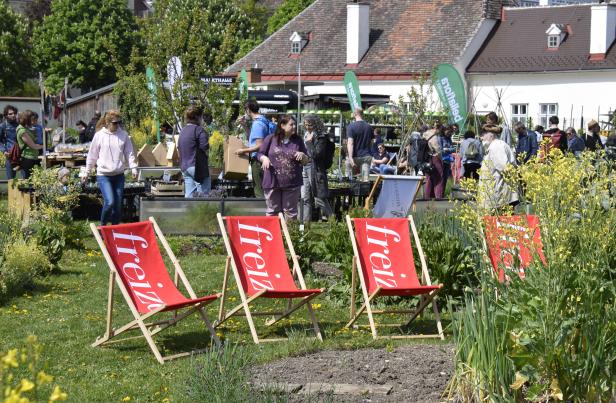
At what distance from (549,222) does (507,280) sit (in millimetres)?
711

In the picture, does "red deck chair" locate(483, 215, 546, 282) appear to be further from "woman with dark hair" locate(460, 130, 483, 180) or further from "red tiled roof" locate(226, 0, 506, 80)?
"red tiled roof" locate(226, 0, 506, 80)

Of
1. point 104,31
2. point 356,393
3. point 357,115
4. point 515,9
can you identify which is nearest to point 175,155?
point 357,115

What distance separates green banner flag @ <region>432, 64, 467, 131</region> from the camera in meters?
28.2

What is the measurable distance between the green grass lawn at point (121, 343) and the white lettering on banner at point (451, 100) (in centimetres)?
1635

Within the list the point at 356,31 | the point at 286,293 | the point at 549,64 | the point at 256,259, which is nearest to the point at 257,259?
the point at 256,259

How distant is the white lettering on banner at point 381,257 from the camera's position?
9852mm

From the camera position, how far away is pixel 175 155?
20562 millimetres

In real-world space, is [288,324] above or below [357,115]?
below

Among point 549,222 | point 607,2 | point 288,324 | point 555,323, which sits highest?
point 607,2

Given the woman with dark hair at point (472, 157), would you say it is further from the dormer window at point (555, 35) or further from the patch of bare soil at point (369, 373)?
the dormer window at point (555, 35)

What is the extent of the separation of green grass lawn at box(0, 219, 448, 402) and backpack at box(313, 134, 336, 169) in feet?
13.8

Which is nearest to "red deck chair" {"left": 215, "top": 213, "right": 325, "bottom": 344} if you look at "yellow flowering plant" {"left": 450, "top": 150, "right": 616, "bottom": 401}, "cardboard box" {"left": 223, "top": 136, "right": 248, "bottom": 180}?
"yellow flowering plant" {"left": 450, "top": 150, "right": 616, "bottom": 401}

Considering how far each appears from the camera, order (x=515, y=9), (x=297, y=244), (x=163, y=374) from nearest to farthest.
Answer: (x=163, y=374)
(x=297, y=244)
(x=515, y=9)

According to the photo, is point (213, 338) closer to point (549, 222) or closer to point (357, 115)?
point (549, 222)
